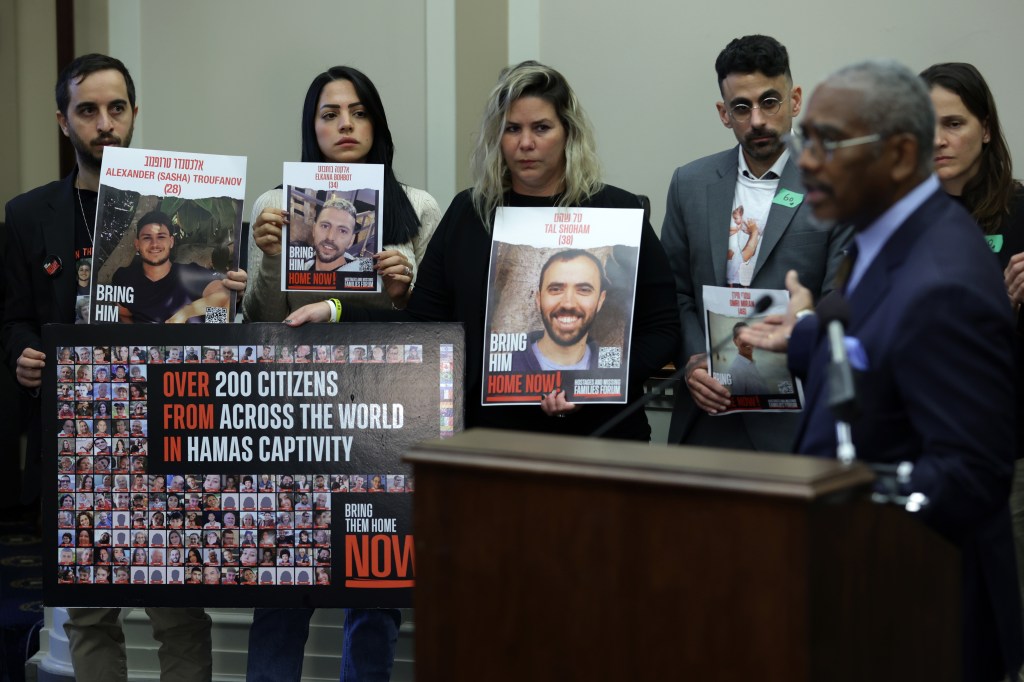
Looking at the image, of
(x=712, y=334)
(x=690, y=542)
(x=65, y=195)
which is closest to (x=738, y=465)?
(x=690, y=542)

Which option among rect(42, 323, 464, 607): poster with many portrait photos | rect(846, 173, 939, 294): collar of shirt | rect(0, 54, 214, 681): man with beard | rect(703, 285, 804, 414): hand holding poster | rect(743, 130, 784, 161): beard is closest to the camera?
rect(846, 173, 939, 294): collar of shirt

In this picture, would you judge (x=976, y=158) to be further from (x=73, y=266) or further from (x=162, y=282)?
(x=73, y=266)

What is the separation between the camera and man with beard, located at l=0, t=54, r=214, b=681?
3.30m

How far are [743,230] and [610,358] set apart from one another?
1.66 feet

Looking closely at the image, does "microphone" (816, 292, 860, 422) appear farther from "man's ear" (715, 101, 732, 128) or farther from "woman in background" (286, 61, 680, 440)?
"man's ear" (715, 101, 732, 128)

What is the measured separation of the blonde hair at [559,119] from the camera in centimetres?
292

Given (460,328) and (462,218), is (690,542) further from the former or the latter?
(462,218)

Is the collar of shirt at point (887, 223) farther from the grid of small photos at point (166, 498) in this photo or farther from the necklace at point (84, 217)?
the necklace at point (84, 217)

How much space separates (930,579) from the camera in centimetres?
164

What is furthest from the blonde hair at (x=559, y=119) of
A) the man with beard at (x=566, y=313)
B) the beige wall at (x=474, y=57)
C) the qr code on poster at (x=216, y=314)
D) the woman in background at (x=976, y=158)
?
the beige wall at (x=474, y=57)

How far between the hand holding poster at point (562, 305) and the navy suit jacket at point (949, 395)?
1.00 metres

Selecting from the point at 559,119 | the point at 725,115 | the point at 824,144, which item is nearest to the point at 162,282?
the point at 559,119

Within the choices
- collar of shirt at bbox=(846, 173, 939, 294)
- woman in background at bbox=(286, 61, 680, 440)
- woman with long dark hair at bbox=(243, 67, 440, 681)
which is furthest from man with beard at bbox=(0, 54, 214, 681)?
collar of shirt at bbox=(846, 173, 939, 294)

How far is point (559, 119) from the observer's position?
2.96m
